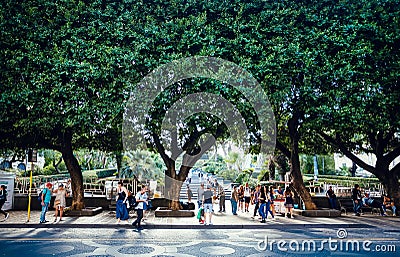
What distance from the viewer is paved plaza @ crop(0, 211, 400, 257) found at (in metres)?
8.88

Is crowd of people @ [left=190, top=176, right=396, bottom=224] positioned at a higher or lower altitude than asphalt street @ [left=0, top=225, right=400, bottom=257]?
higher

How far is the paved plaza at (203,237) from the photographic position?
8.88m

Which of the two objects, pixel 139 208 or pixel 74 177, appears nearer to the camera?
pixel 139 208

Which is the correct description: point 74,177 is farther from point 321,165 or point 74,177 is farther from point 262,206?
point 321,165

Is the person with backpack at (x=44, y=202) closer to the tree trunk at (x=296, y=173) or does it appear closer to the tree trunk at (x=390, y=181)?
the tree trunk at (x=296, y=173)

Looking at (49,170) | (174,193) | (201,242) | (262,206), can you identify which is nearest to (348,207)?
(262,206)

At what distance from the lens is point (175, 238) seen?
10.9 metres

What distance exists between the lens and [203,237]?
11.1 metres

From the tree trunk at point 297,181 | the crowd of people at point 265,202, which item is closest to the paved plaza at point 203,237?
the crowd of people at point 265,202

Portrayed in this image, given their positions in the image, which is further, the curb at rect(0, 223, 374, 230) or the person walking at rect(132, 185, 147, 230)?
the person walking at rect(132, 185, 147, 230)

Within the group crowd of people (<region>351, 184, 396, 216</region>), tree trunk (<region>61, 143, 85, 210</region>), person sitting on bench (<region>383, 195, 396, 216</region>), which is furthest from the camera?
crowd of people (<region>351, 184, 396, 216</region>)

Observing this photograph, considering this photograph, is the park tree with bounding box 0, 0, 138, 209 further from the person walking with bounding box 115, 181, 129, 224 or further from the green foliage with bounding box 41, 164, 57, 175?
the green foliage with bounding box 41, 164, 57, 175

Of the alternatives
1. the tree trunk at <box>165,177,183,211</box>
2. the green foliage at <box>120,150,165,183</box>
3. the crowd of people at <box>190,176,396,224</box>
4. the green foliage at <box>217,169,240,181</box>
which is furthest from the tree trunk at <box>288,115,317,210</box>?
the green foliage at <box>217,169,240,181</box>

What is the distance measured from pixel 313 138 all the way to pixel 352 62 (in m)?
7.05
